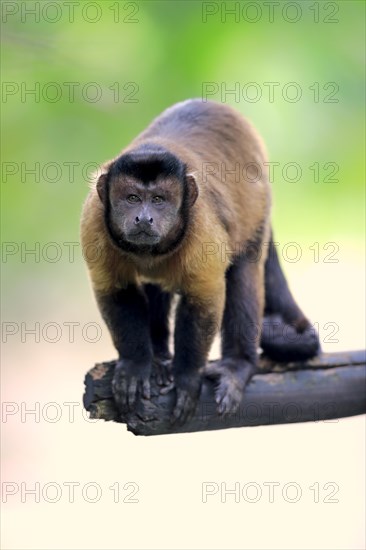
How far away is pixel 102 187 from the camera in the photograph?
22.6 feet

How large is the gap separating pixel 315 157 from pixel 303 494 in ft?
14.9

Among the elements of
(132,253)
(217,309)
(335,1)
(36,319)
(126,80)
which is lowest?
(36,319)

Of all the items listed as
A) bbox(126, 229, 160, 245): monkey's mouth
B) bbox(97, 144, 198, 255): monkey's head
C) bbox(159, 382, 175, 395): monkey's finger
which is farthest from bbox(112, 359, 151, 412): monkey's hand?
bbox(126, 229, 160, 245): monkey's mouth

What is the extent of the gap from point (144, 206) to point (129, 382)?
3.99ft

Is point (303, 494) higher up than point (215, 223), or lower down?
lower down

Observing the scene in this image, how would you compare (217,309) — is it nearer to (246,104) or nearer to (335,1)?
(246,104)

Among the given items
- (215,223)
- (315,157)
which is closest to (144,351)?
(215,223)

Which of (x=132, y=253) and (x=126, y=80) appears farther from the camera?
(x=132, y=253)

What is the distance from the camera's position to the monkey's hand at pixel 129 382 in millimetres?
6707

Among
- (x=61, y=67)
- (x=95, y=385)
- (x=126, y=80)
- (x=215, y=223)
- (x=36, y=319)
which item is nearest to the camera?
(x=61, y=67)

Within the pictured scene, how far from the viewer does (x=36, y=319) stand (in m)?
10.1

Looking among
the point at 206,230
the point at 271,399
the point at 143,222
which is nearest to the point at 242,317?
the point at 271,399

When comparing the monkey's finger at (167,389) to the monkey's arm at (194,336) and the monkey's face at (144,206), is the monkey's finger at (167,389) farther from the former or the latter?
the monkey's face at (144,206)

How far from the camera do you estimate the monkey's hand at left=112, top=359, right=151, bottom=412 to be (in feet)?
22.0
